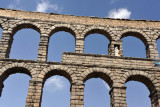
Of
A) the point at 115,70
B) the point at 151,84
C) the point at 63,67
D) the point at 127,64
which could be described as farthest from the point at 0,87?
the point at 151,84

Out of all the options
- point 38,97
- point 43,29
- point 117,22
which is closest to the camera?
point 38,97

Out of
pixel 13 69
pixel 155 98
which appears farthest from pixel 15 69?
pixel 155 98

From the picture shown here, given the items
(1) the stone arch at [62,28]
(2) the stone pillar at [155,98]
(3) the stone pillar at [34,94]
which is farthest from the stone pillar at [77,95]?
(2) the stone pillar at [155,98]

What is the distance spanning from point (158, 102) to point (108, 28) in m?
6.07

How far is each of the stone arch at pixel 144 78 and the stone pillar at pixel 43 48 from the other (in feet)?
16.3

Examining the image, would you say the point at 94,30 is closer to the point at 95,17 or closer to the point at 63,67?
the point at 95,17

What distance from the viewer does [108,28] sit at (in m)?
15.8

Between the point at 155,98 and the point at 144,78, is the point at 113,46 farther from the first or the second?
the point at 155,98

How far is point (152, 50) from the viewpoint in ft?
49.2

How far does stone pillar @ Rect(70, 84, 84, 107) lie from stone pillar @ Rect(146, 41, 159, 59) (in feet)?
17.4

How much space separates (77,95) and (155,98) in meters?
4.62

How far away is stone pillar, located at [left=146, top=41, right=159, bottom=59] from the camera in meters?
14.8

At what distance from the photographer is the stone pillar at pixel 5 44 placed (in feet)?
45.8

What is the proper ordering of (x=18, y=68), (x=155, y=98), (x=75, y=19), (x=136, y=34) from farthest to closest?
(x=75, y=19)
(x=136, y=34)
(x=18, y=68)
(x=155, y=98)
